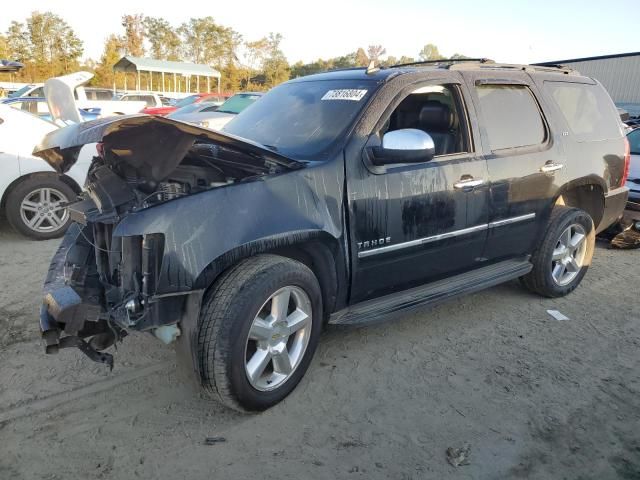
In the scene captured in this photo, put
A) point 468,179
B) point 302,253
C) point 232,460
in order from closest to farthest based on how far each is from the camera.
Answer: point 232,460 → point 302,253 → point 468,179

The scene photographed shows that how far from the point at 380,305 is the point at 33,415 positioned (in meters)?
Answer: 2.09

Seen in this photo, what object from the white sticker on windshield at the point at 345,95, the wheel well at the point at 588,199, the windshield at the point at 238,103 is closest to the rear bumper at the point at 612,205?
the wheel well at the point at 588,199

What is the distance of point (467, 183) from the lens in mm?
3562

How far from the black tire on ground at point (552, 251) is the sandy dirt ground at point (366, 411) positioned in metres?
0.52

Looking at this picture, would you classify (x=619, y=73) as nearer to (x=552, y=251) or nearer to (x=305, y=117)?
(x=552, y=251)

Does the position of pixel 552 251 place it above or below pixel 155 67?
below

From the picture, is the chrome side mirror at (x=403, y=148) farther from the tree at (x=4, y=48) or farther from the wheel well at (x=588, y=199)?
the tree at (x=4, y=48)

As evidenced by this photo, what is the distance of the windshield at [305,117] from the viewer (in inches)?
128

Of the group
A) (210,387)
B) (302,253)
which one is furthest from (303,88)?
(210,387)

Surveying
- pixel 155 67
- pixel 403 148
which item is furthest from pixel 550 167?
pixel 155 67

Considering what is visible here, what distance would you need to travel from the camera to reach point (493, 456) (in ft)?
8.37

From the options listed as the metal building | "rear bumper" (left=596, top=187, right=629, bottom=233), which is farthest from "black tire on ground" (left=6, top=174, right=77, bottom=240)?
the metal building

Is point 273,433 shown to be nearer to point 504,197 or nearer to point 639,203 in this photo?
point 504,197

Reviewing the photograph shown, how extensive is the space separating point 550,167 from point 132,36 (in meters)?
55.4
